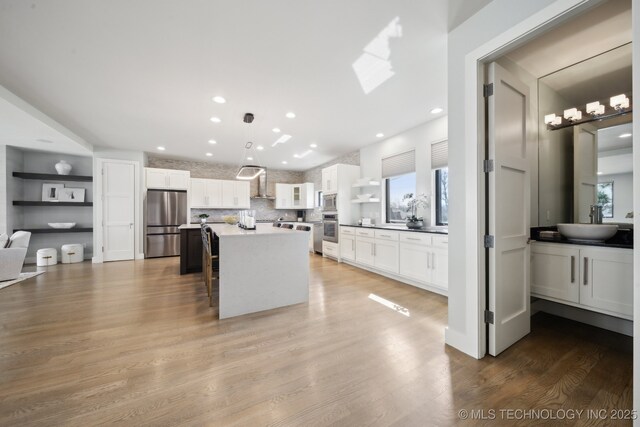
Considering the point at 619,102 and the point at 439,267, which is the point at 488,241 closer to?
the point at 439,267

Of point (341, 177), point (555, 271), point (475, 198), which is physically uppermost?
point (341, 177)

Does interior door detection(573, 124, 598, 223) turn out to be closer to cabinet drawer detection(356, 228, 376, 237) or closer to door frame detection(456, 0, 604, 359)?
door frame detection(456, 0, 604, 359)

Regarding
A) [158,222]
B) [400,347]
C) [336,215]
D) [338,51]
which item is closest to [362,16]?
[338,51]

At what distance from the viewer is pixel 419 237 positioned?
11.9 feet

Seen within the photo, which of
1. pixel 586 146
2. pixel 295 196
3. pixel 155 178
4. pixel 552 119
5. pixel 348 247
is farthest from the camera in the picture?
pixel 295 196

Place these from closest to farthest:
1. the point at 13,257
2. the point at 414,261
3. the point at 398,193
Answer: the point at 414,261 < the point at 13,257 < the point at 398,193

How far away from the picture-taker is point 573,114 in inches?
103

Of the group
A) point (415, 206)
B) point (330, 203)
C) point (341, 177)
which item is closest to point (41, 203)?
point (330, 203)

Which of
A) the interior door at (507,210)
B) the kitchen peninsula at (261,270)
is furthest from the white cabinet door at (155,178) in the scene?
the interior door at (507,210)

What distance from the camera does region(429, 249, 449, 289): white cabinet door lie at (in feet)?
10.7

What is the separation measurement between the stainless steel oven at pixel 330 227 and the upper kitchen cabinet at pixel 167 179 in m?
3.93

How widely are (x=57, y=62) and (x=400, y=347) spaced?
14.5 ft

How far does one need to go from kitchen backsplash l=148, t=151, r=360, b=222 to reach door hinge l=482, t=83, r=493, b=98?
4.15 meters

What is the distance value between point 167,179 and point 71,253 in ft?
8.62
